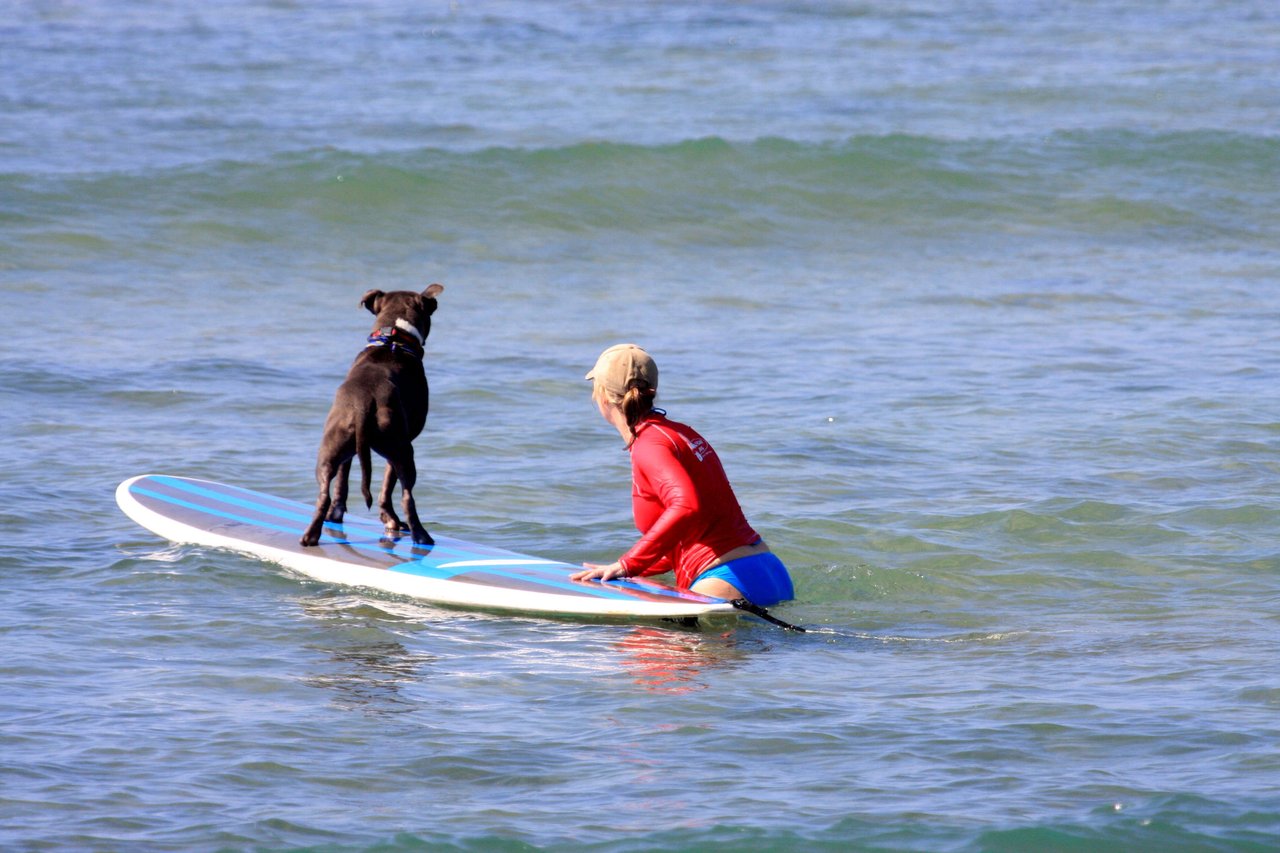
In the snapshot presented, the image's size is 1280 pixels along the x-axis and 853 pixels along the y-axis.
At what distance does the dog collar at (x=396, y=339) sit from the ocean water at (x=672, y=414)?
106 centimetres

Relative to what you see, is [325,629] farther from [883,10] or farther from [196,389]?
→ [883,10]

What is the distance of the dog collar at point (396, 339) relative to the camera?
20.8ft

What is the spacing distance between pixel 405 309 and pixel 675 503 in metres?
1.56

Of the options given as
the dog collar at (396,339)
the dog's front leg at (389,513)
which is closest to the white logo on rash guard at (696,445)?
the dog collar at (396,339)

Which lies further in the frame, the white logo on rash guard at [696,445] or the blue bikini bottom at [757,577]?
the blue bikini bottom at [757,577]

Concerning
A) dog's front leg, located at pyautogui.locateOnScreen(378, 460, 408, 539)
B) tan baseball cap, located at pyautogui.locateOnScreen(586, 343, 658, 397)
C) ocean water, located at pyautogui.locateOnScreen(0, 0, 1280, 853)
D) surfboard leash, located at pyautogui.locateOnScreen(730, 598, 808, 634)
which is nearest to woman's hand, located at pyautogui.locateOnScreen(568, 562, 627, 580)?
ocean water, located at pyautogui.locateOnScreen(0, 0, 1280, 853)

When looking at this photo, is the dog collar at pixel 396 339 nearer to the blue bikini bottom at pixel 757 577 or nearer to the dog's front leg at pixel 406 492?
the dog's front leg at pixel 406 492

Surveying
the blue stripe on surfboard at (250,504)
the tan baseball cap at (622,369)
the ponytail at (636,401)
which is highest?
the tan baseball cap at (622,369)

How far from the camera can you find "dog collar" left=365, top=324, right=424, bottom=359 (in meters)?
6.35

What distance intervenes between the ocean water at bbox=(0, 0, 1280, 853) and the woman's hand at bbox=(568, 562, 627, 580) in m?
0.29

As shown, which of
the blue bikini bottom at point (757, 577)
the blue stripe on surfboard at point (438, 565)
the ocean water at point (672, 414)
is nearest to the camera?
the ocean water at point (672, 414)

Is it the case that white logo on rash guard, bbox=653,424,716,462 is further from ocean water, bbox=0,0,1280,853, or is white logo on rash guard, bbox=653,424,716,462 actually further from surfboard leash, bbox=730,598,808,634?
ocean water, bbox=0,0,1280,853

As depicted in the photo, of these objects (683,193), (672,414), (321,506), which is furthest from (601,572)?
(683,193)

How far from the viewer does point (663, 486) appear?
5723 mm
